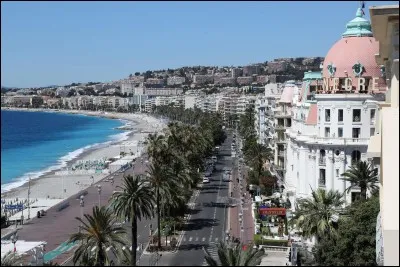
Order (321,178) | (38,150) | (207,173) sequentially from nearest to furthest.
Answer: (321,178) → (207,173) → (38,150)

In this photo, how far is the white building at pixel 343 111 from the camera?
46.2m

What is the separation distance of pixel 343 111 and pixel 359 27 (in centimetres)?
670

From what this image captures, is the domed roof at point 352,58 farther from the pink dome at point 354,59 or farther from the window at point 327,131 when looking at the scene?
the window at point 327,131

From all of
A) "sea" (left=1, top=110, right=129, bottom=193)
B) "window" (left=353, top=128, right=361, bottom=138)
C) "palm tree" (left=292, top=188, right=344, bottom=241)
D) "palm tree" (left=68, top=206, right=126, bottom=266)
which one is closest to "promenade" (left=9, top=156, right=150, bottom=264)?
"palm tree" (left=68, top=206, right=126, bottom=266)

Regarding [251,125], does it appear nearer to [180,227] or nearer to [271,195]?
[271,195]

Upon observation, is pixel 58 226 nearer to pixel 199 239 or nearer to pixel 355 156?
pixel 199 239

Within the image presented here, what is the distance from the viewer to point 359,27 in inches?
1871

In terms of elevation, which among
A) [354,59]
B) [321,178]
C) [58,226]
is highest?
[354,59]

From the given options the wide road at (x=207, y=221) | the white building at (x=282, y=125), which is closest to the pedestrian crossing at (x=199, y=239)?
the wide road at (x=207, y=221)

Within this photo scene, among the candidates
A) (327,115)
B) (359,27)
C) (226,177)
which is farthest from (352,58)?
(226,177)

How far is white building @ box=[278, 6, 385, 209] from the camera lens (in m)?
46.2

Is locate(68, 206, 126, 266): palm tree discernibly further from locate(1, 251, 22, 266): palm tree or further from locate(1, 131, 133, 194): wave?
locate(1, 131, 133, 194): wave

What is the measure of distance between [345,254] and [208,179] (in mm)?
50248

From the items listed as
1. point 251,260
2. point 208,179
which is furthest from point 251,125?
point 251,260
